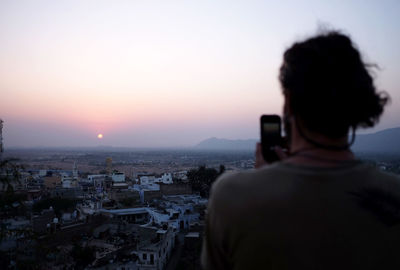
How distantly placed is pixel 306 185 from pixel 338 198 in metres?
0.08

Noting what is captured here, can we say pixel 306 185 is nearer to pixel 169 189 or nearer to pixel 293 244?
pixel 293 244

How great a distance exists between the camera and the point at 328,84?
2.70 feet

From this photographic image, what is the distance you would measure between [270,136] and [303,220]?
31 cm

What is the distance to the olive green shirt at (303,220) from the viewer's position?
748 millimetres

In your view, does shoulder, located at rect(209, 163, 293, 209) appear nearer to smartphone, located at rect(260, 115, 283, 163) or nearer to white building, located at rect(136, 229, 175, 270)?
smartphone, located at rect(260, 115, 283, 163)

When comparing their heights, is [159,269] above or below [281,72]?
below

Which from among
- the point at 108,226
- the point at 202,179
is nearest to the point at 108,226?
the point at 108,226

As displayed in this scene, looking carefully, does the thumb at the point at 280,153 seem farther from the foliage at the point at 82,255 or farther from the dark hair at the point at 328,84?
the foliage at the point at 82,255

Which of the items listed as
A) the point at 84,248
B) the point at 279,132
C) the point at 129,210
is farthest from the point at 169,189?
the point at 279,132

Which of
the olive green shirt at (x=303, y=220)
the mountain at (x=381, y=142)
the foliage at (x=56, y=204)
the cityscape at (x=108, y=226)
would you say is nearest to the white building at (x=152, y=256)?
the cityscape at (x=108, y=226)

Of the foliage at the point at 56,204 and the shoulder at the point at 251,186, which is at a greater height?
the shoulder at the point at 251,186

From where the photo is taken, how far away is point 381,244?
785 millimetres

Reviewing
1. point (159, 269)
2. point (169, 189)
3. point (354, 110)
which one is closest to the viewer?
point (354, 110)

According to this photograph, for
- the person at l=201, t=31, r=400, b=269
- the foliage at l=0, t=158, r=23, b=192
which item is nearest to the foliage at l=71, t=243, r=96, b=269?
the foliage at l=0, t=158, r=23, b=192
